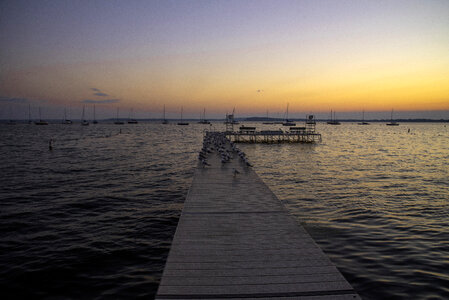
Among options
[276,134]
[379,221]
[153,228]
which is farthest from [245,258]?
[276,134]

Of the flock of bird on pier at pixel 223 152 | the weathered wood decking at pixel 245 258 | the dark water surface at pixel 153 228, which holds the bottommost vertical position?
the dark water surface at pixel 153 228

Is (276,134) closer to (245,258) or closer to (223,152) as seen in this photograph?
(223,152)

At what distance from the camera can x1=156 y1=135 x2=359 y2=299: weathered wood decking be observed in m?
4.91

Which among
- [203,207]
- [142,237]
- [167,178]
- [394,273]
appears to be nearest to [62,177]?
[167,178]

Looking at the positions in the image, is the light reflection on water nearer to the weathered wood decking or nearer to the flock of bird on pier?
the weathered wood decking

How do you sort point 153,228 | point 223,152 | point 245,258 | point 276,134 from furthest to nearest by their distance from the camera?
1. point 276,134
2. point 223,152
3. point 153,228
4. point 245,258

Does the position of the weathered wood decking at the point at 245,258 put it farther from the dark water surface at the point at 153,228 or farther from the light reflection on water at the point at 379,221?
the light reflection on water at the point at 379,221

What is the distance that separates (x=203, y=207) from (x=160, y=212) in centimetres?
409

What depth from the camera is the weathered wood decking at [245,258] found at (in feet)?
16.1

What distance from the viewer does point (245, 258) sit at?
20.0 feet

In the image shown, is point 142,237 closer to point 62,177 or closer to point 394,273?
point 394,273

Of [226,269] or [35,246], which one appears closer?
[226,269]

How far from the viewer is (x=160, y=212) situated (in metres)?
13.1

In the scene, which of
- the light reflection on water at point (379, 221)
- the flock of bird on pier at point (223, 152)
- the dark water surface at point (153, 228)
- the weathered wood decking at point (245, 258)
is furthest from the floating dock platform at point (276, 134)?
the weathered wood decking at point (245, 258)
